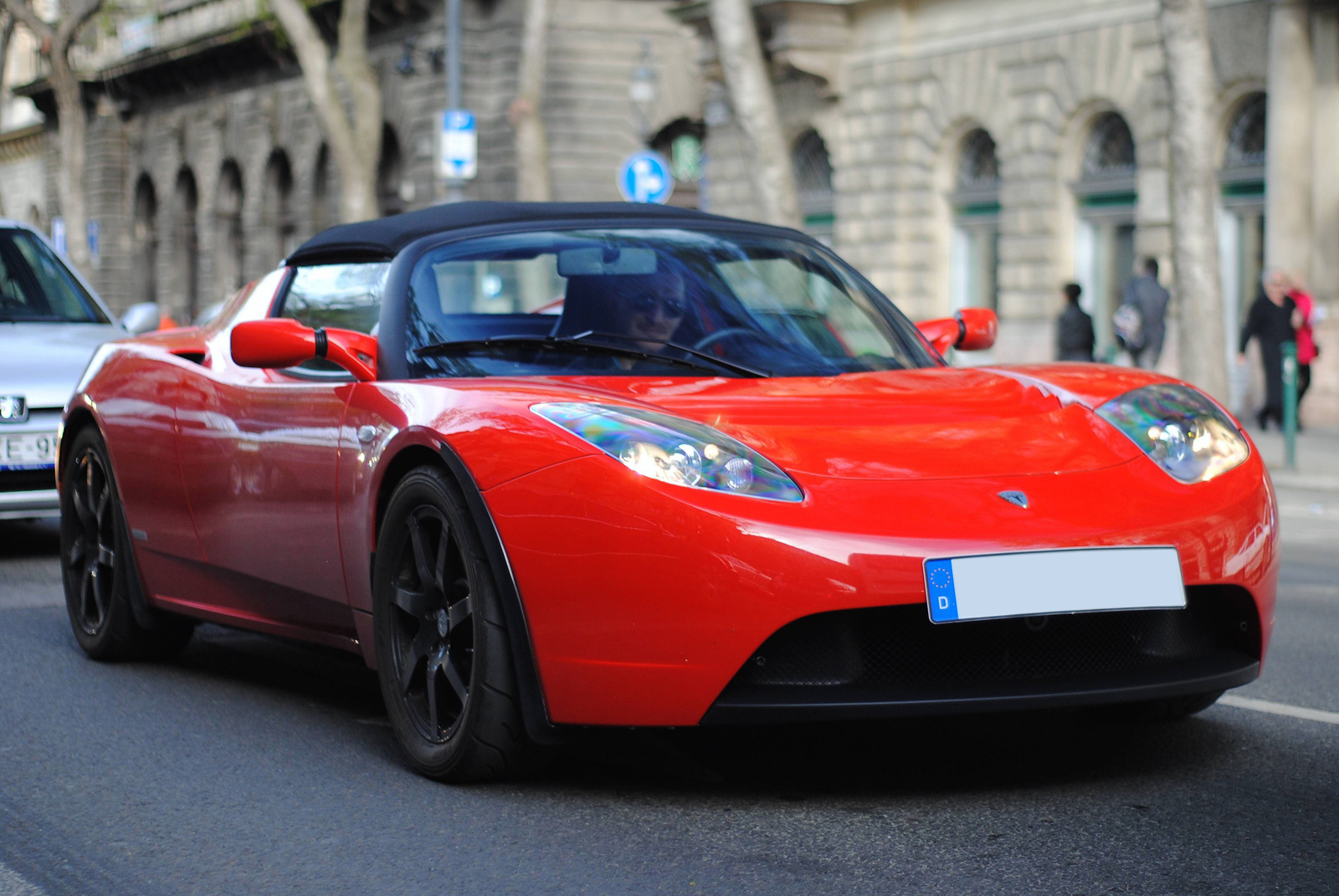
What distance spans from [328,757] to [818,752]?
1.12 m

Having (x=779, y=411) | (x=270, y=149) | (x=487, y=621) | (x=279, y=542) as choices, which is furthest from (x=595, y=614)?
(x=270, y=149)

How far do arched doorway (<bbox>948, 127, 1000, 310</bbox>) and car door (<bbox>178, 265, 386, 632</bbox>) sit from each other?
20477 mm

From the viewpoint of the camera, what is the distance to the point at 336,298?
17.9 feet

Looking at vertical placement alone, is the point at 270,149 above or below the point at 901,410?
above

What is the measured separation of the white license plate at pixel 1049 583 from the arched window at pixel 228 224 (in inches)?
1714

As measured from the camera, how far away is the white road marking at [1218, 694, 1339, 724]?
17.0 ft

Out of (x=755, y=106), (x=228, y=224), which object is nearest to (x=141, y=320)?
(x=755, y=106)

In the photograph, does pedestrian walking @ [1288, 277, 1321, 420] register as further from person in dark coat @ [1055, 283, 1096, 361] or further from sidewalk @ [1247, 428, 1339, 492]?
person in dark coat @ [1055, 283, 1096, 361]

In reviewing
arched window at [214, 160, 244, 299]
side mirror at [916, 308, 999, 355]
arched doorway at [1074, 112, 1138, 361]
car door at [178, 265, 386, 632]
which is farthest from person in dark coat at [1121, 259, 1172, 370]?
arched window at [214, 160, 244, 299]

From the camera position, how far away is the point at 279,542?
203 inches

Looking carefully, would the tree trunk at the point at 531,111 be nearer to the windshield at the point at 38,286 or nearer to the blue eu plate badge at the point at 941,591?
the windshield at the point at 38,286

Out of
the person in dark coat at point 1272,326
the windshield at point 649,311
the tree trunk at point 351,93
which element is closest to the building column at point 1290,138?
the person in dark coat at point 1272,326

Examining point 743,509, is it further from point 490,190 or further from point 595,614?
point 490,190

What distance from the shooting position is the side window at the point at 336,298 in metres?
5.20
